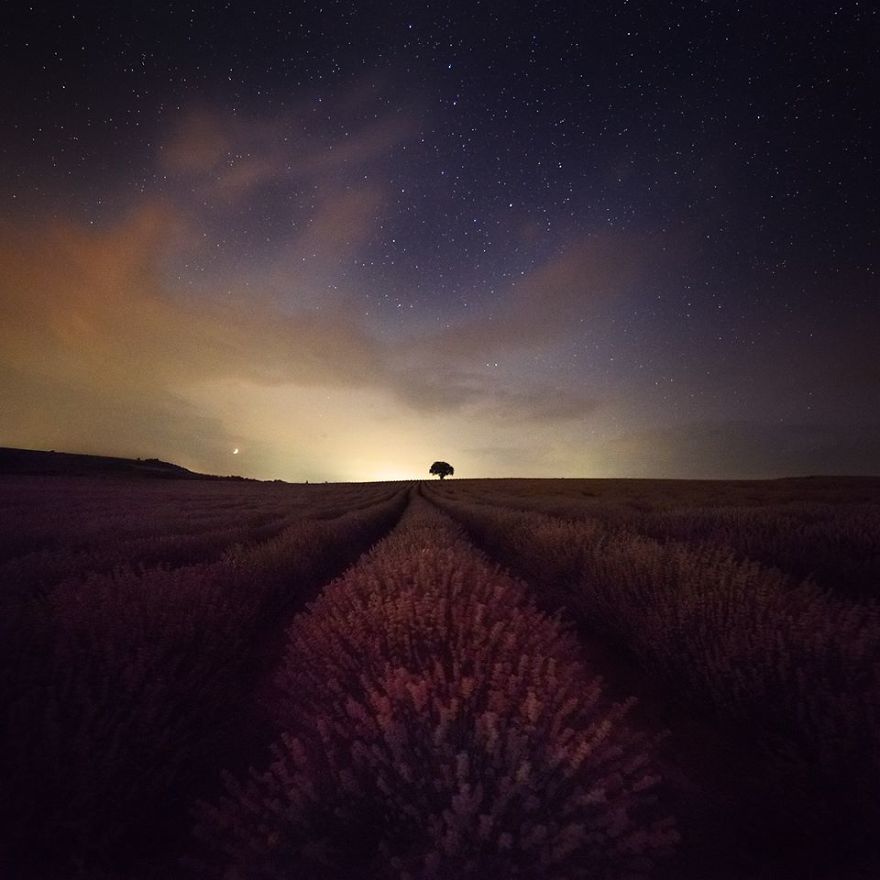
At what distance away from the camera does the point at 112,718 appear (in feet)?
4.37

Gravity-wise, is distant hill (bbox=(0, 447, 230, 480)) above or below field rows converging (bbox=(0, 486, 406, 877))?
above

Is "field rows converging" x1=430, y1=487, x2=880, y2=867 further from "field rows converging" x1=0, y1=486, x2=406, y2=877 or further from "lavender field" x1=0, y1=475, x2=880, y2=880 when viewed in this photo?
"field rows converging" x1=0, y1=486, x2=406, y2=877

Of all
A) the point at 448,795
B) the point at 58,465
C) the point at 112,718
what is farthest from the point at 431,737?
the point at 58,465

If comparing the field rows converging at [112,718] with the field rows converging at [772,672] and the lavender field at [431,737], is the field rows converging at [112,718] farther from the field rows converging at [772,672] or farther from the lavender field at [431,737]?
the field rows converging at [772,672]

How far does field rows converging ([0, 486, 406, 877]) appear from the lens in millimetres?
1177

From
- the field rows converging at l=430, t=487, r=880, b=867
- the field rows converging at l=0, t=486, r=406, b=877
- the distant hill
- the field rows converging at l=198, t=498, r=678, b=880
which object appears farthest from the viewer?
the distant hill

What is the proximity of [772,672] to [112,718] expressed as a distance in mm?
2339

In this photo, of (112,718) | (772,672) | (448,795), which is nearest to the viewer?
(448,795)

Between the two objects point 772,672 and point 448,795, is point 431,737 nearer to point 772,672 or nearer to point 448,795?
point 448,795

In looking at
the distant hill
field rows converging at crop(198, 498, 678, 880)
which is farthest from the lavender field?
the distant hill

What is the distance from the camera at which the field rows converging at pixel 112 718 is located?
1177 millimetres

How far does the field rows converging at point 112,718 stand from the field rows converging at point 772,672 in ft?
6.02

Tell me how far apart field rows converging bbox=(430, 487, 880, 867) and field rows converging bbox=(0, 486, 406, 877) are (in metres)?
1.84

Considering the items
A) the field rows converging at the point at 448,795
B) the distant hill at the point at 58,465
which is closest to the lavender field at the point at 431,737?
the field rows converging at the point at 448,795
